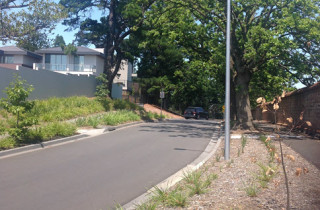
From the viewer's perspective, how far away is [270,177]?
6.73 m

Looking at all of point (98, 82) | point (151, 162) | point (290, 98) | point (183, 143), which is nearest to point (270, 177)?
point (151, 162)

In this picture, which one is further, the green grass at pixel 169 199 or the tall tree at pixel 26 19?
the tall tree at pixel 26 19

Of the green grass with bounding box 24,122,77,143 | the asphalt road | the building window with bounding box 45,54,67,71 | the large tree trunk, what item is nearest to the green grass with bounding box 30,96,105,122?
the green grass with bounding box 24,122,77,143

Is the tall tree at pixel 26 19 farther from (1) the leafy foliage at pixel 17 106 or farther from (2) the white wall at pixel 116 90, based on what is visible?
(2) the white wall at pixel 116 90

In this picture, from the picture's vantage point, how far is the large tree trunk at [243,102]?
64.8 ft

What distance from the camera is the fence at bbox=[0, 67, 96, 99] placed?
1803cm

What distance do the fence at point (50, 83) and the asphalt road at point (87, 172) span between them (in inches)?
275

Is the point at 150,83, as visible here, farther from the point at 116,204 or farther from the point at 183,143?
the point at 116,204

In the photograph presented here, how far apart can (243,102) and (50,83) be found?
12.8 metres

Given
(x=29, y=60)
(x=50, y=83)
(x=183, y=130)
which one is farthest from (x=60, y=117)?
(x=29, y=60)

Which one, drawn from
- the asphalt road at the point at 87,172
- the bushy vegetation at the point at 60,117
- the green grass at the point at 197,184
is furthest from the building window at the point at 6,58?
Result: the green grass at the point at 197,184

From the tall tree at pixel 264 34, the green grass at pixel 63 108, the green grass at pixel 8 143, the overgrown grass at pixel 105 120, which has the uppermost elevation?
the tall tree at pixel 264 34

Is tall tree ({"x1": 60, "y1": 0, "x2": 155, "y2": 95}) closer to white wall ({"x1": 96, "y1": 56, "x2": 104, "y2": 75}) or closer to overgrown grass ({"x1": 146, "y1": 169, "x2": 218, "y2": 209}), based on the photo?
white wall ({"x1": 96, "y1": 56, "x2": 104, "y2": 75})

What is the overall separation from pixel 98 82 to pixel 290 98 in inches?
655
